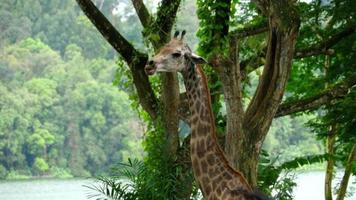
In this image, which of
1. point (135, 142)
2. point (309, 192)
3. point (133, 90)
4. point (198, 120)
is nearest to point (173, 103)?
point (133, 90)

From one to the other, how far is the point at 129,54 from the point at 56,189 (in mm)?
28340

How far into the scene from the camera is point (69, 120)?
4266 cm

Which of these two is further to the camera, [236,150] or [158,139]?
[158,139]

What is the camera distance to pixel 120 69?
32.5ft

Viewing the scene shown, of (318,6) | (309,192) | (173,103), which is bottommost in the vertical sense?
(309,192)

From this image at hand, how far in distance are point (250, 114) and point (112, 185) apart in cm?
157

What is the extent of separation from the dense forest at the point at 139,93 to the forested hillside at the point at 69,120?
0.06 m

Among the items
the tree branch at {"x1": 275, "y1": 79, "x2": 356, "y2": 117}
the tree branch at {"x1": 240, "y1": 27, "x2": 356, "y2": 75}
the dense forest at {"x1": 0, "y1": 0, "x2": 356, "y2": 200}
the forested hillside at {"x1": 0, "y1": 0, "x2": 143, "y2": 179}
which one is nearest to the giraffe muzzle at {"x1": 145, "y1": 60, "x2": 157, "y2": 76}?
the dense forest at {"x1": 0, "y1": 0, "x2": 356, "y2": 200}

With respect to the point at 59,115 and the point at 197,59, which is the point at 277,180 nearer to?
the point at 197,59

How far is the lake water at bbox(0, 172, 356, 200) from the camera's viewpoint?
34344mm

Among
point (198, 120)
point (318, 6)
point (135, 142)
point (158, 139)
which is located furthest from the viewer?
point (135, 142)

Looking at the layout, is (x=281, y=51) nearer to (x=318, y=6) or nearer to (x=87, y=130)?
(x=318, y=6)

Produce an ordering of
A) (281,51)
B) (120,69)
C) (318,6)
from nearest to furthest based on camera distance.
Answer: (281,51) < (120,69) < (318,6)

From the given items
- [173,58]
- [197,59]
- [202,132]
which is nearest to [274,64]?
[202,132]
